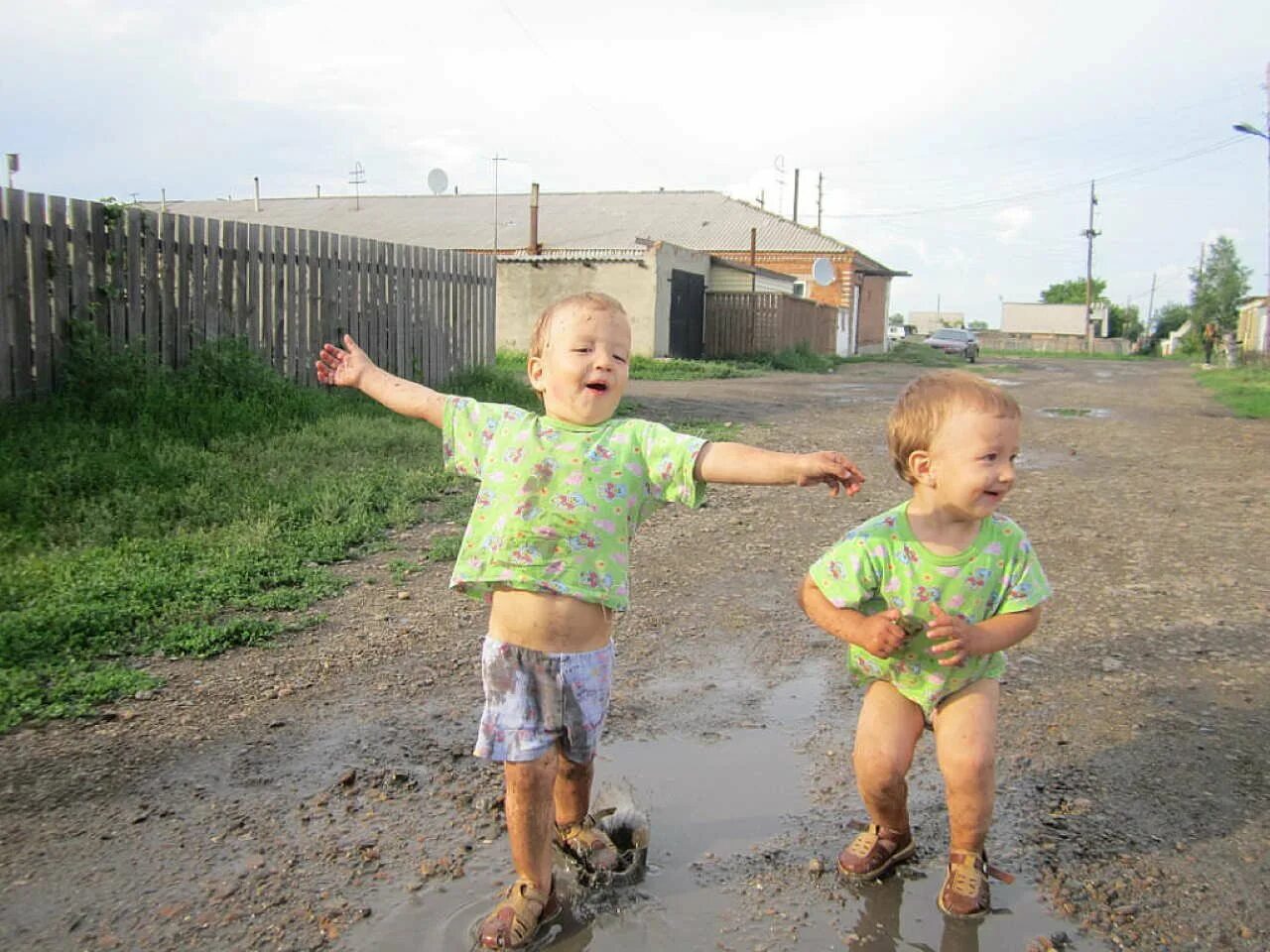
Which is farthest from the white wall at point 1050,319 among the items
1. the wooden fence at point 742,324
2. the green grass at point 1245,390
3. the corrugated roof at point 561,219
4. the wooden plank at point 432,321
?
the wooden plank at point 432,321

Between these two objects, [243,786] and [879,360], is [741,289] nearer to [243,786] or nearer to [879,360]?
[879,360]

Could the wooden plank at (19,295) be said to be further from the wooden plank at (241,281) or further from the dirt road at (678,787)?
the dirt road at (678,787)

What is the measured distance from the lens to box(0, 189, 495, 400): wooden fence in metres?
7.54

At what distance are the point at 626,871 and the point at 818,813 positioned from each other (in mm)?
657

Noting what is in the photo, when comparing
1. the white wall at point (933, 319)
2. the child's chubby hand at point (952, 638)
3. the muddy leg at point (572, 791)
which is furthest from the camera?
the white wall at point (933, 319)

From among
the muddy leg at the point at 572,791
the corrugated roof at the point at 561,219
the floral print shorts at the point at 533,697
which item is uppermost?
the corrugated roof at the point at 561,219

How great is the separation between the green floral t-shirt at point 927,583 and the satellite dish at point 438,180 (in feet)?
95.1

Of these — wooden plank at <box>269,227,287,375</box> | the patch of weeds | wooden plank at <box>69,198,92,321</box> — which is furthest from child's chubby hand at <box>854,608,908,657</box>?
wooden plank at <box>269,227,287,375</box>

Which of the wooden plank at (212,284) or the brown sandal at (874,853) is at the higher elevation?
the wooden plank at (212,284)

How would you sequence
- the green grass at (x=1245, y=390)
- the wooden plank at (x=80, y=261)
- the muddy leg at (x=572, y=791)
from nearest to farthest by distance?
the muddy leg at (x=572, y=791) → the wooden plank at (x=80, y=261) → the green grass at (x=1245, y=390)

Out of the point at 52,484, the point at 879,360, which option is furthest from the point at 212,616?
the point at 879,360

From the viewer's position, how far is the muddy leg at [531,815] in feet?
8.20

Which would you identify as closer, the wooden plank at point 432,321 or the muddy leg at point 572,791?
the muddy leg at point 572,791

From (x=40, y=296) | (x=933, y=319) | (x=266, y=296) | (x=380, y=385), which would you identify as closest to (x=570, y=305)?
(x=380, y=385)
